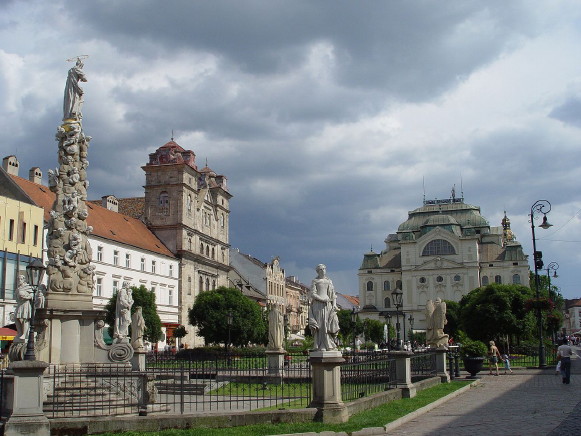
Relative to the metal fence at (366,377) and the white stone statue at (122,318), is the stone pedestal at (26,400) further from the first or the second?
the white stone statue at (122,318)

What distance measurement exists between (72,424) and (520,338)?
48.4 meters

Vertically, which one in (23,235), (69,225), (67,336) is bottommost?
(67,336)

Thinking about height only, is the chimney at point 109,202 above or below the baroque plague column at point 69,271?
above

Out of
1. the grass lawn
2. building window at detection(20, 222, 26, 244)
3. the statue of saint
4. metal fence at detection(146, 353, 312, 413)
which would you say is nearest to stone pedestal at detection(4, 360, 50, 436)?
the grass lawn

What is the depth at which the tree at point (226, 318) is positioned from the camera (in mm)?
56656

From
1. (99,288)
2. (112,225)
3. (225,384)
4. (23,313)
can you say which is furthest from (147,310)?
(23,313)

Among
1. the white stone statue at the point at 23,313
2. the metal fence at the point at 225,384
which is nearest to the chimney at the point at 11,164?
the metal fence at the point at 225,384

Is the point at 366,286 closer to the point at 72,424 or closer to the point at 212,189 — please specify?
the point at 212,189

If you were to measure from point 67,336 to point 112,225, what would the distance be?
160 feet

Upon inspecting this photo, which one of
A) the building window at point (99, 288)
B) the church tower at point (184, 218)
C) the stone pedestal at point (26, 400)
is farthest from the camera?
the church tower at point (184, 218)

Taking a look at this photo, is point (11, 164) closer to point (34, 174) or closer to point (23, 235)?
point (34, 174)

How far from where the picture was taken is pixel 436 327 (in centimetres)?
2577

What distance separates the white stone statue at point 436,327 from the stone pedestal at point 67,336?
13.8 metres

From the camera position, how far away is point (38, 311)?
1535cm
